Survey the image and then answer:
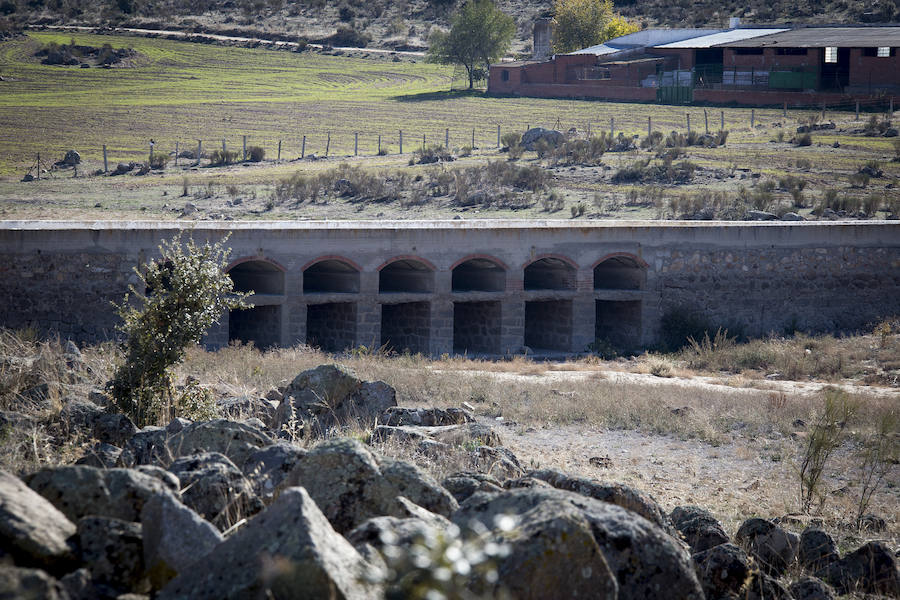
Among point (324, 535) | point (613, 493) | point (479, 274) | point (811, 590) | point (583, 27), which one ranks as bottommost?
point (811, 590)

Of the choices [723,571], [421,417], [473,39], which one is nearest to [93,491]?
[723,571]

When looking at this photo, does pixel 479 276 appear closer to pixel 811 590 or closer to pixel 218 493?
pixel 811 590

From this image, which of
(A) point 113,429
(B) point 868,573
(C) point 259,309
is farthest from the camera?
(C) point 259,309

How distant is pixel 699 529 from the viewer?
8.70m

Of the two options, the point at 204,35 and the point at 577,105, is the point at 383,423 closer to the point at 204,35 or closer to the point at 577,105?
the point at 577,105

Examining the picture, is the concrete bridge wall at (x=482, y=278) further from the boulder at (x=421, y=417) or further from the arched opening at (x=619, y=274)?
the boulder at (x=421, y=417)

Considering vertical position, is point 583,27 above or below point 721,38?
above

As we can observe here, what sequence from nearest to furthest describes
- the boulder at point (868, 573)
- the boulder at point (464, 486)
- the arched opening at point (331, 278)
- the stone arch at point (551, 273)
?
the boulder at point (464, 486)
the boulder at point (868, 573)
the arched opening at point (331, 278)
the stone arch at point (551, 273)

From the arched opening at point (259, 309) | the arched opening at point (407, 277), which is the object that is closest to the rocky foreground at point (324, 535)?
the arched opening at point (259, 309)

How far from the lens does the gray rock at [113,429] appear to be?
29.1ft

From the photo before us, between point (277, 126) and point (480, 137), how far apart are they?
458 inches

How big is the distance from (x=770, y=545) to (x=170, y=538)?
243 inches

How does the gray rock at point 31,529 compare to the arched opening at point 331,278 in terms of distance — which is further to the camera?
the arched opening at point 331,278

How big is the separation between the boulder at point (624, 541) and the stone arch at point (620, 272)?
21.2 meters
